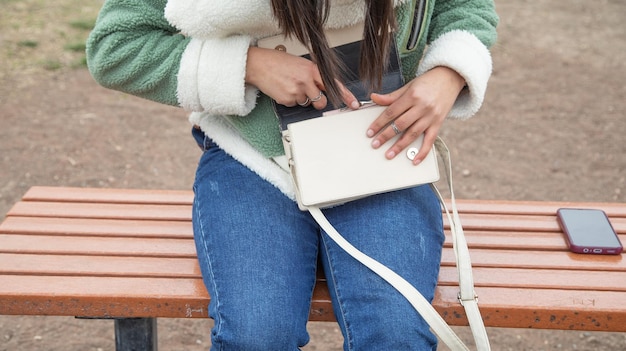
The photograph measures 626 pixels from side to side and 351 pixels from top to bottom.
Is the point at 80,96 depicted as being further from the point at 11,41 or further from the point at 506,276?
the point at 506,276

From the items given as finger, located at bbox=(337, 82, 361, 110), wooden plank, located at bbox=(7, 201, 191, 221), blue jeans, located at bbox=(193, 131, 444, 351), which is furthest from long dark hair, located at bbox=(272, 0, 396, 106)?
wooden plank, located at bbox=(7, 201, 191, 221)

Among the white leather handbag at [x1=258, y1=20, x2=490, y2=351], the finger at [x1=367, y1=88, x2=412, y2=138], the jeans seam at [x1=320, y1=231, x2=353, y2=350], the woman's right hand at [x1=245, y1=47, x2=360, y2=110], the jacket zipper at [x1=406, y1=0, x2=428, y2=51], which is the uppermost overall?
the jacket zipper at [x1=406, y1=0, x2=428, y2=51]

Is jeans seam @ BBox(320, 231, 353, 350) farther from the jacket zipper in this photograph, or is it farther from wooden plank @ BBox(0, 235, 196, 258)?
the jacket zipper

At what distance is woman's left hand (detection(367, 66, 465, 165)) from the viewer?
1834 millimetres

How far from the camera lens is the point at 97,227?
213 centimetres

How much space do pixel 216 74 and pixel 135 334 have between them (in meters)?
0.72

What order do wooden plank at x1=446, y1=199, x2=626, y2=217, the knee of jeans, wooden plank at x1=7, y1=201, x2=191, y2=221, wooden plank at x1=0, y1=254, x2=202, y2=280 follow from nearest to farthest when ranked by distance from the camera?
the knee of jeans
wooden plank at x1=0, y1=254, x2=202, y2=280
wooden plank at x1=7, y1=201, x2=191, y2=221
wooden plank at x1=446, y1=199, x2=626, y2=217

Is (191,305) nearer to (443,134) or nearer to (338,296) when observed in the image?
(338,296)

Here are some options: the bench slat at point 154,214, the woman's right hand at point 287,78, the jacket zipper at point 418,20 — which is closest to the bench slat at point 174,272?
the bench slat at point 154,214

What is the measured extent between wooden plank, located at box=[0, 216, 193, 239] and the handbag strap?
49 centimetres

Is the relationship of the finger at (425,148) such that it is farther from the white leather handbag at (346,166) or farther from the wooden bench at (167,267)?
the wooden bench at (167,267)

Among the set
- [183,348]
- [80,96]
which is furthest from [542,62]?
[183,348]

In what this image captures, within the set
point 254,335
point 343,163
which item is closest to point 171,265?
point 254,335

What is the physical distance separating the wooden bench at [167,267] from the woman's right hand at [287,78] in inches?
17.8
